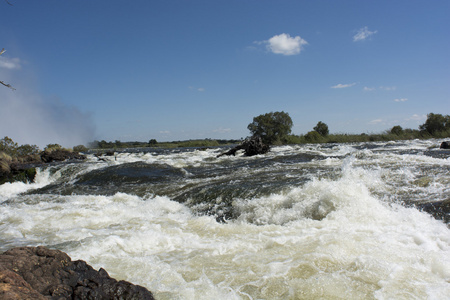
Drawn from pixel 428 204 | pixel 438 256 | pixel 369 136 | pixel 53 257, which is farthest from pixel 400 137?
pixel 53 257

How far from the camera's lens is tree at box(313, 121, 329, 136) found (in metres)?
47.9

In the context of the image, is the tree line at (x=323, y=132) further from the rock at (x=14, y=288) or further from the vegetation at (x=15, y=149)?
the rock at (x=14, y=288)

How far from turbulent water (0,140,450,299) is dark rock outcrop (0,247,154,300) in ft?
A: 1.82

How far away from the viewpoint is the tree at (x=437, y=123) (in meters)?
39.1

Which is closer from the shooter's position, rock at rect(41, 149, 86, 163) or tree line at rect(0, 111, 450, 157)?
rock at rect(41, 149, 86, 163)

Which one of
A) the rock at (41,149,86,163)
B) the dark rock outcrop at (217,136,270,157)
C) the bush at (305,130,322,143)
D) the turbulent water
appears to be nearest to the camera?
the turbulent water

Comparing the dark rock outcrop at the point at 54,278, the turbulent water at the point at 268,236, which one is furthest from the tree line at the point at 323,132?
the dark rock outcrop at the point at 54,278

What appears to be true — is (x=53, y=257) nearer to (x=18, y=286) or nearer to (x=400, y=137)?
(x=18, y=286)

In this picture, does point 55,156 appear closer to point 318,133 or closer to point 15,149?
point 15,149

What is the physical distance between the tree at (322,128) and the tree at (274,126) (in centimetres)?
503

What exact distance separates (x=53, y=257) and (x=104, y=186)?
28.0 ft

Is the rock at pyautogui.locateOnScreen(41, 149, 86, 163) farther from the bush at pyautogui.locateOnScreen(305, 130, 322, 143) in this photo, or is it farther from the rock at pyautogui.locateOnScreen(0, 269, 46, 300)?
the bush at pyautogui.locateOnScreen(305, 130, 322, 143)

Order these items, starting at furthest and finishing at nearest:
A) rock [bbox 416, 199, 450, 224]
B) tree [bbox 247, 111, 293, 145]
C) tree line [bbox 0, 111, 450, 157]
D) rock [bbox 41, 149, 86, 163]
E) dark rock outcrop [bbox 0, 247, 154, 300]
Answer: tree [bbox 247, 111, 293, 145], tree line [bbox 0, 111, 450, 157], rock [bbox 41, 149, 86, 163], rock [bbox 416, 199, 450, 224], dark rock outcrop [bbox 0, 247, 154, 300]

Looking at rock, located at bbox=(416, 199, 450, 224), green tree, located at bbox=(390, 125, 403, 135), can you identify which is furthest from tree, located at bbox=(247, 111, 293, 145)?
rock, located at bbox=(416, 199, 450, 224)
